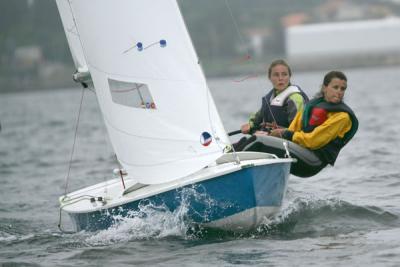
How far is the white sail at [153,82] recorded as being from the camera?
274 inches

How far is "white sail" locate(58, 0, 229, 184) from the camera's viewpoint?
22.9 feet

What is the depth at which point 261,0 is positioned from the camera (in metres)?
108

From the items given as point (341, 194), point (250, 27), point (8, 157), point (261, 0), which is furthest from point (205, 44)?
point (341, 194)

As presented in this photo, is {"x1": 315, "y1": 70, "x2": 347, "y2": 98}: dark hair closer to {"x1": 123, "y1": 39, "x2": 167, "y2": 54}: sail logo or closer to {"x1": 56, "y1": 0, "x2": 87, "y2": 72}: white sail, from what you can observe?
{"x1": 123, "y1": 39, "x2": 167, "y2": 54}: sail logo

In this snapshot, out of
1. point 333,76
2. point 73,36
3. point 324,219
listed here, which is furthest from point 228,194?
point 73,36

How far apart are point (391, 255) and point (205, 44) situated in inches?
3182

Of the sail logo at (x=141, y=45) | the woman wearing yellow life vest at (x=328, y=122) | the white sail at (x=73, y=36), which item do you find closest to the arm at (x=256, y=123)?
the woman wearing yellow life vest at (x=328, y=122)

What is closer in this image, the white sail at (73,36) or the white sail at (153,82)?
the white sail at (153,82)

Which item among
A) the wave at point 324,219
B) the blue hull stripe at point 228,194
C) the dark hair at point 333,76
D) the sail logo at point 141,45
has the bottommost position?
the wave at point 324,219

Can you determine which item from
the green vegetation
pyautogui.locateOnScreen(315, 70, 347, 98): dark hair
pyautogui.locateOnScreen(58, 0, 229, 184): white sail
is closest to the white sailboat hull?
pyautogui.locateOnScreen(58, 0, 229, 184): white sail

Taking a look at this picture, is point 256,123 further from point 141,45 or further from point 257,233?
point 141,45

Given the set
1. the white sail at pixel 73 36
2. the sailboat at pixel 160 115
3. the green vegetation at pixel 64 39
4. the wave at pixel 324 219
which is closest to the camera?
the sailboat at pixel 160 115

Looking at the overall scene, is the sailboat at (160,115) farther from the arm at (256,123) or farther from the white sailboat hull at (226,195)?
the arm at (256,123)

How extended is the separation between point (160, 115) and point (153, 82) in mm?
227
